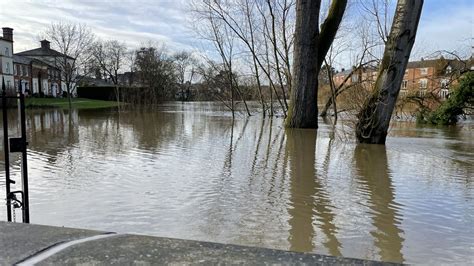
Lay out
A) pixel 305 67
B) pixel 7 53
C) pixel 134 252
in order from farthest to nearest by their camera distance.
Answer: pixel 7 53, pixel 305 67, pixel 134 252

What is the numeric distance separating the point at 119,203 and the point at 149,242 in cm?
324

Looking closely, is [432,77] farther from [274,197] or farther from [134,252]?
[134,252]

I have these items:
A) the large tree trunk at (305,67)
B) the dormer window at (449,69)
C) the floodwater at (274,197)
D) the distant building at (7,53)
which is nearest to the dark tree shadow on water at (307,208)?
the floodwater at (274,197)

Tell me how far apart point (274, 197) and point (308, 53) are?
417 inches

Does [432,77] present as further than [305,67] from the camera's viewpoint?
Yes

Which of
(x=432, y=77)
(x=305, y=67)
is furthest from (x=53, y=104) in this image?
(x=432, y=77)

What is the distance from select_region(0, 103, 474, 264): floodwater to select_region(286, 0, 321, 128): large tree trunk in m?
5.73

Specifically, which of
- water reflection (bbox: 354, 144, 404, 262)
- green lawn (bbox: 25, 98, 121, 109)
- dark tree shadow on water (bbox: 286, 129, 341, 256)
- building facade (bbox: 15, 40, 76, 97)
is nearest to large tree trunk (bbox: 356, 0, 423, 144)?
water reflection (bbox: 354, 144, 404, 262)

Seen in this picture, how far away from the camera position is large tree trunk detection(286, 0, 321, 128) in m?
14.9

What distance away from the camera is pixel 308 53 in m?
15.3

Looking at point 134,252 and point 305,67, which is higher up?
point 305,67

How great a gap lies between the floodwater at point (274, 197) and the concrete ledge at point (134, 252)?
1879 millimetres

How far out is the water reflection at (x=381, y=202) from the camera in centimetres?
392

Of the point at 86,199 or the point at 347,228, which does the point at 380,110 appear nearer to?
the point at 347,228
